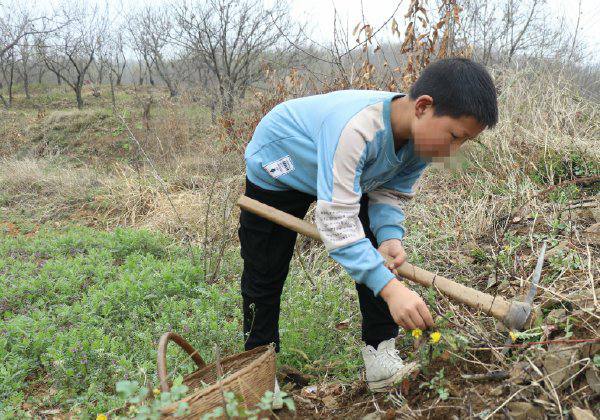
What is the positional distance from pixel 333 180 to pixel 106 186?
6.41m

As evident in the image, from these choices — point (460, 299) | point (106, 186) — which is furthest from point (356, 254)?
point (106, 186)

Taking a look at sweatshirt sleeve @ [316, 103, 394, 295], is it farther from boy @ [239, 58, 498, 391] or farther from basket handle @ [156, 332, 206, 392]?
basket handle @ [156, 332, 206, 392]

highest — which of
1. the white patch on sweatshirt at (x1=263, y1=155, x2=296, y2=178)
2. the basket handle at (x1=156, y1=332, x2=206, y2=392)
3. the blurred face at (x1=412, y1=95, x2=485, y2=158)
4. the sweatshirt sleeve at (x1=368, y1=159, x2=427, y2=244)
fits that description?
the blurred face at (x1=412, y1=95, x2=485, y2=158)

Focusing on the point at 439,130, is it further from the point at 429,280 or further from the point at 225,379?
the point at 225,379

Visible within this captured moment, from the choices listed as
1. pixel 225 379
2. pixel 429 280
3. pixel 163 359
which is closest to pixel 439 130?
pixel 429 280

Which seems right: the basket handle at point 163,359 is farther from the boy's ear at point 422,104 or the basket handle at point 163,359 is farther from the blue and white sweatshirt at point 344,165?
the boy's ear at point 422,104

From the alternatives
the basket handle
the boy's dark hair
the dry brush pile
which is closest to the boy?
the boy's dark hair

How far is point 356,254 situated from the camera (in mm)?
1661

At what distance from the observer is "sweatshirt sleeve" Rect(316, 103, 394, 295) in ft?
5.35

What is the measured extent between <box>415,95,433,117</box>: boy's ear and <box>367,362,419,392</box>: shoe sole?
3.08 ft

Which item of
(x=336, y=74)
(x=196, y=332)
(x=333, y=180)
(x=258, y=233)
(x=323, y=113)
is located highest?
(x=336, y=74)

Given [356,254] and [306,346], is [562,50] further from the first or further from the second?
[356,254]

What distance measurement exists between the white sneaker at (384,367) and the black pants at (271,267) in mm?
65

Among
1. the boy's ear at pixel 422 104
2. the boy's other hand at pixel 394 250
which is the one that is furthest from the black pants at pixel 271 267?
the boy's ear at pixel 422 104
